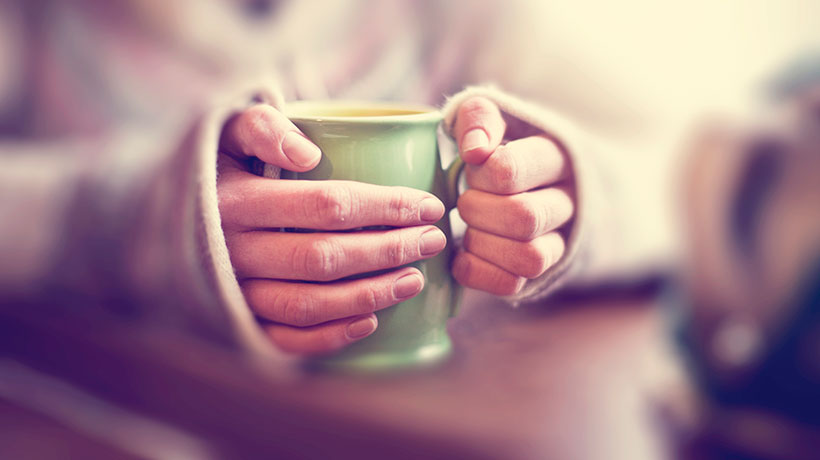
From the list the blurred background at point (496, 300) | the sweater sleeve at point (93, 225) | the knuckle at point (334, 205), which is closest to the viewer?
the knuckle at point (334, 205)

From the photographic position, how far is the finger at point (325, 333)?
0.56ft

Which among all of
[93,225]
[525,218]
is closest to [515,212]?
[525,218]

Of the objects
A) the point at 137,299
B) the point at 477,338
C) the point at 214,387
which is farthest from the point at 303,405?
the point at 477,338

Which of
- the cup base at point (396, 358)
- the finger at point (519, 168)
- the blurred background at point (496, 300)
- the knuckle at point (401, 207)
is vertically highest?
the blurred background at point (496, 300)

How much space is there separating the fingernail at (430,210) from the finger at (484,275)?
0.02 metres

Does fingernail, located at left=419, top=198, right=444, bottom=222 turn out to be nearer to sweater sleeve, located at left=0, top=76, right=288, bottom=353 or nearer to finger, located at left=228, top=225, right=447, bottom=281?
finger, located at left=228, top=225, right=447, bottom=281

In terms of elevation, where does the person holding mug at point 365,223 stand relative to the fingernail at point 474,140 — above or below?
below

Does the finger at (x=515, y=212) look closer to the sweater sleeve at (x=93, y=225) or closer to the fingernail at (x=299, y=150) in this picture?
the fingernail at (x=299, y=150)

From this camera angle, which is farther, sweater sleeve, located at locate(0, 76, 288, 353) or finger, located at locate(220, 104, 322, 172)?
sweater sleeve, located at locate(0, 76, 288, 353)

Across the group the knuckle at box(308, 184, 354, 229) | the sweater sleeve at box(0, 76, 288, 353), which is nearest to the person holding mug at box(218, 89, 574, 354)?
the knuckle at box(308, 184, 354, 229)

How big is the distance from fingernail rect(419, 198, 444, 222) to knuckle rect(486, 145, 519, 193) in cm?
2

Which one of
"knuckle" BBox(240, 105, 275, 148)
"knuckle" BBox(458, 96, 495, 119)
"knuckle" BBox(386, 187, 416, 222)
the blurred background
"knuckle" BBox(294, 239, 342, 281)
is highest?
the blurred background

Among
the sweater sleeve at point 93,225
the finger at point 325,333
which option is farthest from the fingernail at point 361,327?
the sweater sleeve at point 93,225

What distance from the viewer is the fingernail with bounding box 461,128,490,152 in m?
0.16
